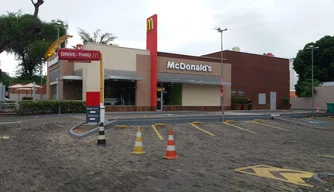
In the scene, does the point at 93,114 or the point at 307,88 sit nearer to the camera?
the point at 93,114

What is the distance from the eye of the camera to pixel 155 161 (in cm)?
823

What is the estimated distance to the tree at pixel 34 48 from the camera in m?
57.1

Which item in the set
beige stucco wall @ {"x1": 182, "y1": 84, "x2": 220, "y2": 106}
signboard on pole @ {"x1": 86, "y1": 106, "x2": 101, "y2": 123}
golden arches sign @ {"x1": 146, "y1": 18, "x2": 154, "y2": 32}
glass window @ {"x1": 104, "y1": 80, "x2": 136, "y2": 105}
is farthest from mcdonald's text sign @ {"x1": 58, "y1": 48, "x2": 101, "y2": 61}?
beige stucco wall @ {"x1": 182, "y1": 84, "x2": 220, "y2": 106}

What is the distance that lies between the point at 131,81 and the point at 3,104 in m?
10.7

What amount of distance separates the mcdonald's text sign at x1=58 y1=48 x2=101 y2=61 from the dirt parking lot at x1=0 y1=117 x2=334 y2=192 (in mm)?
3624

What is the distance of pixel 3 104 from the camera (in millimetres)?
24672

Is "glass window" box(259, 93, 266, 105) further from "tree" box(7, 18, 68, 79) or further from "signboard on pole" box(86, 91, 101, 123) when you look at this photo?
"tree" box(7, 18, 68, 79)

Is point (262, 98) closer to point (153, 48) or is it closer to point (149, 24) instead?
point (153, 48)

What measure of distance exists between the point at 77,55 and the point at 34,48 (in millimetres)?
46623

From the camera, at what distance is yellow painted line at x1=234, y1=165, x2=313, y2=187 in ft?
21.2

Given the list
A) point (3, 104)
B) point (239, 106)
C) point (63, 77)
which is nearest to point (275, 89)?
point (239, 106)

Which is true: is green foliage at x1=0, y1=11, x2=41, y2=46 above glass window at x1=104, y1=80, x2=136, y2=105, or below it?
above

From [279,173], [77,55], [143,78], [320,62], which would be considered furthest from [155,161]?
[320,62]

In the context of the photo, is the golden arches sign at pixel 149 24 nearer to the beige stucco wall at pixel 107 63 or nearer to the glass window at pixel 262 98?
the beige stucco wall at pixel 107 63
